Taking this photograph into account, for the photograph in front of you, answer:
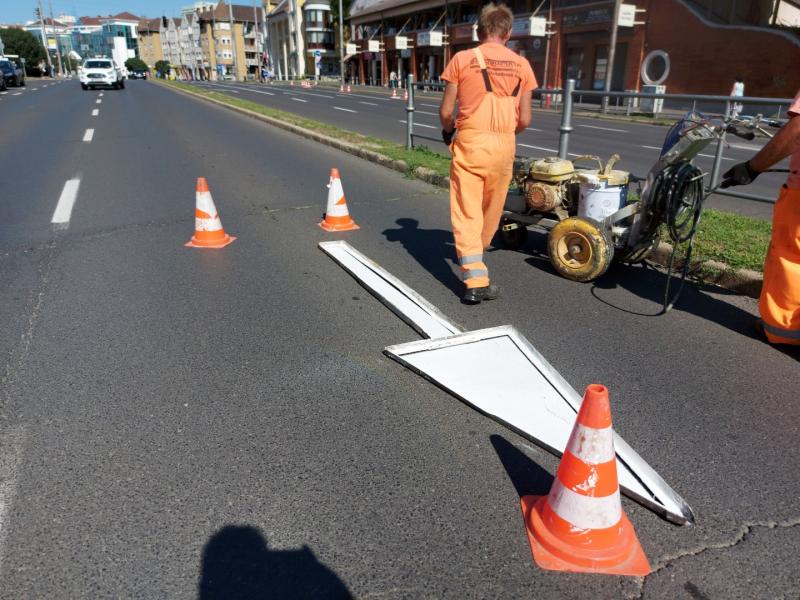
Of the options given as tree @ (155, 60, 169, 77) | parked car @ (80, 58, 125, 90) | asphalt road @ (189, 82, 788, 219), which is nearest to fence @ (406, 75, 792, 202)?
asphalt road @ (189, 82, 788, 219)

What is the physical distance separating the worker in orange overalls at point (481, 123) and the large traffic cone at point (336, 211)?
2317mm

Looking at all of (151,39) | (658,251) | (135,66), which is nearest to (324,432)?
(658,251)

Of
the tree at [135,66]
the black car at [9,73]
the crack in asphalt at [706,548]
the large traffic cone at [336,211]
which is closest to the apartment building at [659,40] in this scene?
the large traffic cone at [336,211]

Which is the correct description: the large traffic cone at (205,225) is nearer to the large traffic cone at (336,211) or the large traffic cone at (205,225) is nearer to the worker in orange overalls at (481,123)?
the large traffic cone at (336,211)

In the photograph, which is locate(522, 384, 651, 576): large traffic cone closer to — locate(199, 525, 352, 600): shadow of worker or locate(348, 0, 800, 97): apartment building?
locate(199, 525, 352, 600): shadow of worker

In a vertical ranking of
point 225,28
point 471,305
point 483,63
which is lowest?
point 471,305

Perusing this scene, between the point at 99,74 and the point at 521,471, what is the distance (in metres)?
46.2

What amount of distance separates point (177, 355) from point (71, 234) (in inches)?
144

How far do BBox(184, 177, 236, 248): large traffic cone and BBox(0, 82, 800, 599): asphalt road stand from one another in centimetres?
20

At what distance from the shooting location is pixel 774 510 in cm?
239

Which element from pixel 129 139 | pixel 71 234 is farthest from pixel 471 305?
pixel 129 139

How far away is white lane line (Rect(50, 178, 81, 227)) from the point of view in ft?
23.0

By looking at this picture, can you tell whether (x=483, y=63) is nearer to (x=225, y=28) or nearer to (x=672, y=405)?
(x=672, y=405)

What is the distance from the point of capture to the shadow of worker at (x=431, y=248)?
16.9 ft
